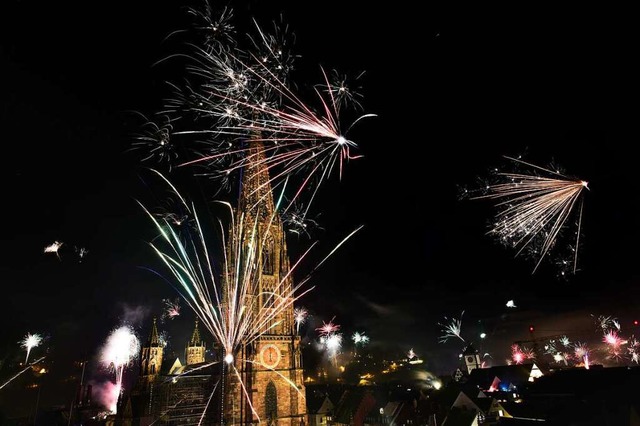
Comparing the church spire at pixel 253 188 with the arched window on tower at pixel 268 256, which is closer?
the church spire at pixel 253 188

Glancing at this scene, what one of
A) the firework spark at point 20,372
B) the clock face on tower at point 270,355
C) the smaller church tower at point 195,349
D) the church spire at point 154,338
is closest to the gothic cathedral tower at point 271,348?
the clock face on tower at point 270,355

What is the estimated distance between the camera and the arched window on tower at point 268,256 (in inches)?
1682

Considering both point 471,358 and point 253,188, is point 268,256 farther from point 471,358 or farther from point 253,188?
point 471,358

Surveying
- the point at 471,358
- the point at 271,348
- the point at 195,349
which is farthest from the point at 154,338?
the point at 471,358

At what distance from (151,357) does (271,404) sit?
26344 mm

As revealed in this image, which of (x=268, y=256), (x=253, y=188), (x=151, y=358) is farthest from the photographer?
(x=151, y=358)

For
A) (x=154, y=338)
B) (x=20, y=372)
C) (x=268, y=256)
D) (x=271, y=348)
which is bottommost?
(x=271, y=348)

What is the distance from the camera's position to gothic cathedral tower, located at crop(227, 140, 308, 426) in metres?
36.9

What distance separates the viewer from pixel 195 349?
220 feet

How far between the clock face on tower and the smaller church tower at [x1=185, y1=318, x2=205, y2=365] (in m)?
32.8

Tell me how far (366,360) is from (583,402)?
91.9 m

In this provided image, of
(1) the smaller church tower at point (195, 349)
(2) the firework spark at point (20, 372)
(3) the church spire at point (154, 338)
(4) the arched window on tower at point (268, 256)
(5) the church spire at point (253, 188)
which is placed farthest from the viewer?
(1) the smaller church tower at point (195, 349)

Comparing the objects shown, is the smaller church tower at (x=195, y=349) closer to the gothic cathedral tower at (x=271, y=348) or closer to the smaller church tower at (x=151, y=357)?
the smaller church tower at (x=151, y=357)

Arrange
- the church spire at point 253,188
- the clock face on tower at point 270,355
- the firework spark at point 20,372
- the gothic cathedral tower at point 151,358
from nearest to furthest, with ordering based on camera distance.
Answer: the clock face on tower at point 270,355
the church spire at point 253,188
the gothic cathedral tower at point 151,358
the firework spark at point 20,372
